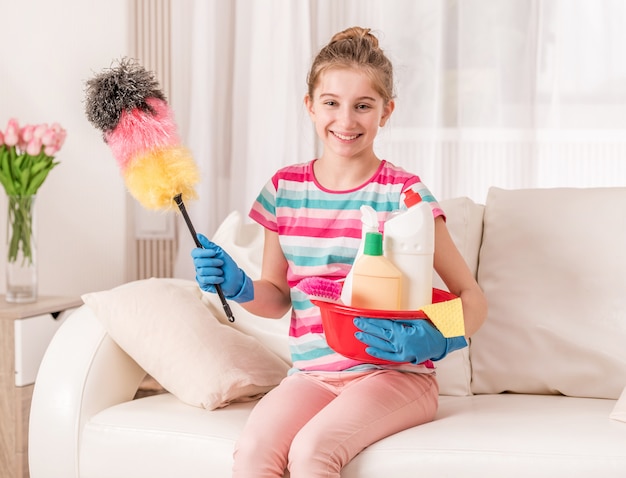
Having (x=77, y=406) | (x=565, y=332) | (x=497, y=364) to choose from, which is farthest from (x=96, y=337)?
(x=565, y=332)

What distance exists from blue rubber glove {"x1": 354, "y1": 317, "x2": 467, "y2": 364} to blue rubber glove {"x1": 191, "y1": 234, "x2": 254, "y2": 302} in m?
0.28

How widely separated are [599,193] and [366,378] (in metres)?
0.83

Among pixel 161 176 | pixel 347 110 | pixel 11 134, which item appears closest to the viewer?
pixel 161 176

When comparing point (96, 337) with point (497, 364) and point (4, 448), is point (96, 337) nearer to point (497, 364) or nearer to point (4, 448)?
point (4, 448)

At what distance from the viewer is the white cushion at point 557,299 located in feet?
6.51

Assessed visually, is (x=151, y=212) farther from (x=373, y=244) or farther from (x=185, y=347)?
(x=373, y=244)

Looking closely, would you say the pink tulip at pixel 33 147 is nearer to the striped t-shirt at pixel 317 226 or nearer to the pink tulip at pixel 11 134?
the pink tulip at pixel 11 134

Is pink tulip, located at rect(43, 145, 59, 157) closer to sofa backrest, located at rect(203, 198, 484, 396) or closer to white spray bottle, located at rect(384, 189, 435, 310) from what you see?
sofa backrest, located at rect(203, 198, 484, 396)

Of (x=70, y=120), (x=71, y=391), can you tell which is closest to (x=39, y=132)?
(x=70, y=120)

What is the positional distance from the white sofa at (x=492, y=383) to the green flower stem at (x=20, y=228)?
1.81 ft

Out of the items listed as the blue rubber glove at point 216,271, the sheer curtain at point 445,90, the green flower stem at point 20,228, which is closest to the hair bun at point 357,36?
the blue rubber glove at point 216,271

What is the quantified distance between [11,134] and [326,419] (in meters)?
1.43

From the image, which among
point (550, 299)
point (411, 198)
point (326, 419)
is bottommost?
point (326, 419)

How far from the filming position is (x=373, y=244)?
4.96ft
